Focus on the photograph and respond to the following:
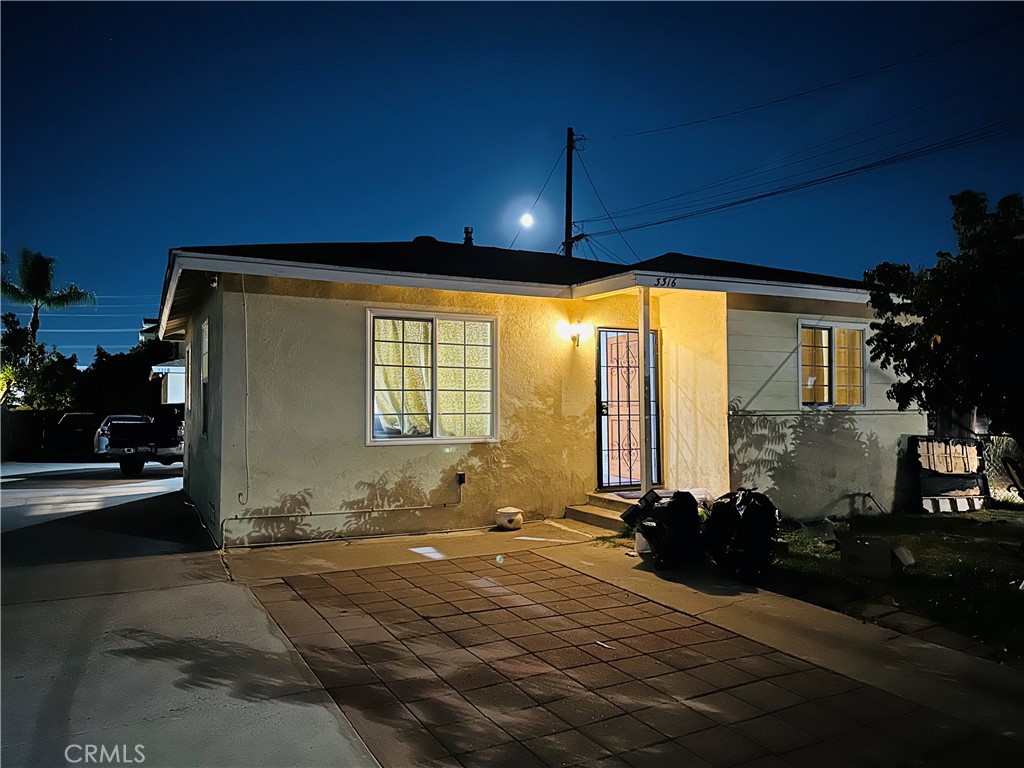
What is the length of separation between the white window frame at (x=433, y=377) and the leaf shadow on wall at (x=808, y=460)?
310 centimetres

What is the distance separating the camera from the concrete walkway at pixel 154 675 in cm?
307

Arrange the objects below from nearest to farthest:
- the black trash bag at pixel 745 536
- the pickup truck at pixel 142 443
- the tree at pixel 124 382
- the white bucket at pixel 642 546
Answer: the black trash bag at pixel 745 536
the white bucket at pixel 642 546
the pickup truck at pixel 142 443
the tree at pixel 124 382

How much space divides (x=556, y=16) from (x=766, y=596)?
1257 cm

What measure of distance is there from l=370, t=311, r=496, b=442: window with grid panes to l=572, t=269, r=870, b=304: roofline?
1.51 m

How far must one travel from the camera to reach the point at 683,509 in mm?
6680

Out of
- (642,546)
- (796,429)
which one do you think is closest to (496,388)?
(642,546)

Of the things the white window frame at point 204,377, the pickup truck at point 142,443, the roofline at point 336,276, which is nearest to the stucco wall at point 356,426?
the roofline at point 336,276

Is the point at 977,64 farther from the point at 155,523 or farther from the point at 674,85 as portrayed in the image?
the point at 674,85

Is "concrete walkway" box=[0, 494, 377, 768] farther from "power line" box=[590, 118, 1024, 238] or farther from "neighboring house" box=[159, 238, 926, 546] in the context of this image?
"power line" box=[590, 118, 1024, 238]

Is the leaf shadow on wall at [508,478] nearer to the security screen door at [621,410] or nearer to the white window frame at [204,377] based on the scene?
the security screen door at [621,410]

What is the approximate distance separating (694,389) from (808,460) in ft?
6.14

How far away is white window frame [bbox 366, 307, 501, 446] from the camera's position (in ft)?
26.8

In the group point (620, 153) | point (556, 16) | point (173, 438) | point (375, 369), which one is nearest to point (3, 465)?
point (173, 438)

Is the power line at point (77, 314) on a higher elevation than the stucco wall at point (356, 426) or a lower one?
higher
